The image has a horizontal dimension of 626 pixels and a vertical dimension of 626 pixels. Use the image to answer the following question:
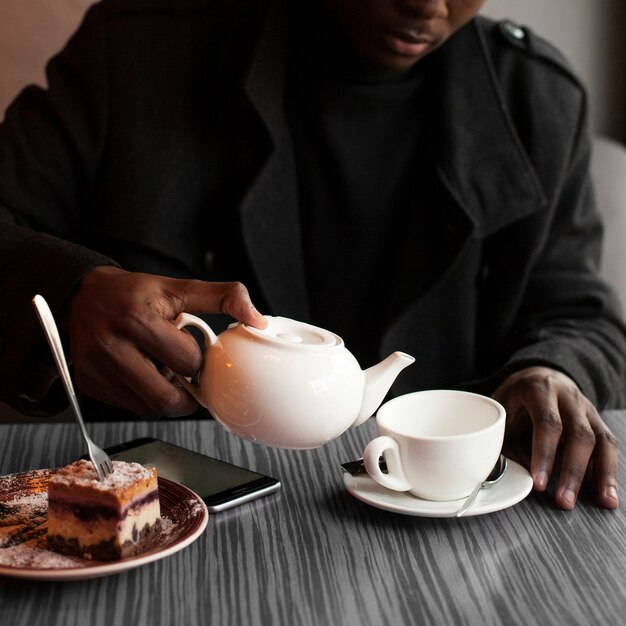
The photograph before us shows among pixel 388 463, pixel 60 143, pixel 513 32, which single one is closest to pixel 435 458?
pixel 388 463

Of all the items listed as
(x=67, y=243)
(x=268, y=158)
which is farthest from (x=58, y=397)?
(x=268, y=158)

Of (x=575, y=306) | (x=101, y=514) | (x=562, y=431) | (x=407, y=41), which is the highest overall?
(x=407, y=41)

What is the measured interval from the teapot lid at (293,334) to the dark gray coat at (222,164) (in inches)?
22.9

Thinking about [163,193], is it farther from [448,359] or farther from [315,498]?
[315,498]

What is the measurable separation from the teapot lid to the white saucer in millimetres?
144

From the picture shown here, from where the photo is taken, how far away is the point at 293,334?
726 mm

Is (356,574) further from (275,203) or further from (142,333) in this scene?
(275,203)

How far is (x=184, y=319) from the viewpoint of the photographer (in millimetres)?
727

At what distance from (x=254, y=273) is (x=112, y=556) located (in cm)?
74

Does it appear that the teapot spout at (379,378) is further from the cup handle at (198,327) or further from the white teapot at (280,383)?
the cup handle at (198,327)

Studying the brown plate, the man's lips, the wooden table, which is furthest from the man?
the brown plate

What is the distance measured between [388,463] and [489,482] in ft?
0.35

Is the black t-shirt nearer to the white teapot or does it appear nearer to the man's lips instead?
the man's lips

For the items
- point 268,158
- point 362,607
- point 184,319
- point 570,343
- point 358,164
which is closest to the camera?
point 362,607
